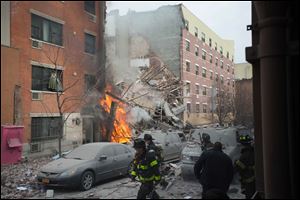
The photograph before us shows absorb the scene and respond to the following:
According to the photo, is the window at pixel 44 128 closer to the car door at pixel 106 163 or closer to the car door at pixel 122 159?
the car door at pixel 106 163

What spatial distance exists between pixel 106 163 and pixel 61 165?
3.84 ft

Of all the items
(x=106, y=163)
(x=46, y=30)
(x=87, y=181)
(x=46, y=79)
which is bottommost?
(x=87, y=181)

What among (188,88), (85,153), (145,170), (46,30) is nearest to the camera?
(145,170)

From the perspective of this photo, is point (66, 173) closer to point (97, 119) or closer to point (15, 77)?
point (15, 77)

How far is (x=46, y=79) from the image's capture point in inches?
470

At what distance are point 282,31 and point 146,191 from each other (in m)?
3.63

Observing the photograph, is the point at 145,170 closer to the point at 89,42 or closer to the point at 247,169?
the point at 247,169

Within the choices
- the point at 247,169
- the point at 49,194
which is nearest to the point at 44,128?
the point at 49,194

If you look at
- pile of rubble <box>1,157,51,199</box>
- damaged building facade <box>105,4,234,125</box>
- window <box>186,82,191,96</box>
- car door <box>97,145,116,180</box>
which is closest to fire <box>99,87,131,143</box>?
damaged building facade <box>105,4,234,125</box>

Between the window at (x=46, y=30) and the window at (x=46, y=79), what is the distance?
1.09 m

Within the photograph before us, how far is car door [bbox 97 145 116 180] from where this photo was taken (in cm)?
788

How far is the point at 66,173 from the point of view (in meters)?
7.18

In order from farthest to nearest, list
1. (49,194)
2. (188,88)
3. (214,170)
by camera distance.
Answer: (188,88) < (49,194) < (214,170)

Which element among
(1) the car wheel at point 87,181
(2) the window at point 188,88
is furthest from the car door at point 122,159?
(2) the window at point 188,88
